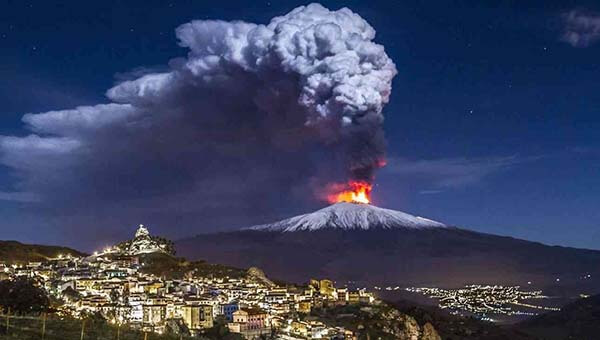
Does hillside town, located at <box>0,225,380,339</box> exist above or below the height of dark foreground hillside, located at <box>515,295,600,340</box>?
above

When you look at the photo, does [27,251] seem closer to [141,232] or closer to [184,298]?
[141,232]

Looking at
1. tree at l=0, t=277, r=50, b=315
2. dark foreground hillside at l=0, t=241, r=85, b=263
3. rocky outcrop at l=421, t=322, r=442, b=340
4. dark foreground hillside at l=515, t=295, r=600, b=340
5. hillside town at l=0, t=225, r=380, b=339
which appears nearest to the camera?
tree at l=0, t=277, r=50, b=315

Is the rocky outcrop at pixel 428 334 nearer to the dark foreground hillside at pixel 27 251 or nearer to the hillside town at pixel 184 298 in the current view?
the hillside town at pixel 184 298

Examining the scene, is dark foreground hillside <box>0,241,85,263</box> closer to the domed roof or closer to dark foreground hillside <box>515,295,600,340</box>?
the domed roof

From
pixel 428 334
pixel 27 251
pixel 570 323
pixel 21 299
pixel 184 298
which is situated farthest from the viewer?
pixel 27 251

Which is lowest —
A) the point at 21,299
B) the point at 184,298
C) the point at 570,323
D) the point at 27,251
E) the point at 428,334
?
the point at 570,323

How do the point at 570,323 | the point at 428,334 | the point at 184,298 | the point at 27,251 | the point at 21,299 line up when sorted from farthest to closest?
the point at 27,251, the point at 570,323, the point at 428,334, the point at 184,298, the point at 21,299

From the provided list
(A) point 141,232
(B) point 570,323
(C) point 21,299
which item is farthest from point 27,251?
(B) point 570,323

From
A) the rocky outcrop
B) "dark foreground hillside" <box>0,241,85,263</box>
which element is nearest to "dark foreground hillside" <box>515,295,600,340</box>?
the rocky outcrop
